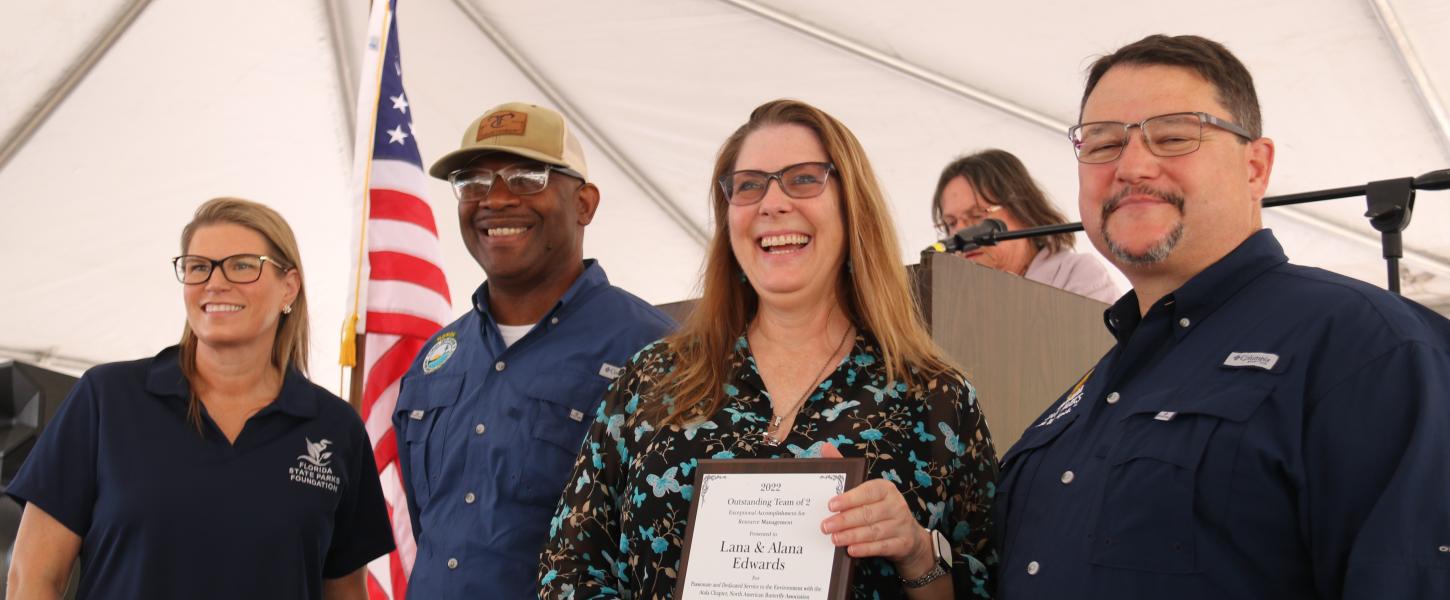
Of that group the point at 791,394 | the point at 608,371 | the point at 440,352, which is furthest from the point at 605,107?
the point at 791,394

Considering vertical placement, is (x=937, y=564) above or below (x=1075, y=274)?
below

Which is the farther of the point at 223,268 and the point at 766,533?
the point at 223,268

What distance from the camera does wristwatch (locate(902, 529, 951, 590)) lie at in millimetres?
1925

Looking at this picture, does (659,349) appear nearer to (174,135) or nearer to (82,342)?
(174,135)

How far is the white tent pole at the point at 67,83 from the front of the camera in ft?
21.7

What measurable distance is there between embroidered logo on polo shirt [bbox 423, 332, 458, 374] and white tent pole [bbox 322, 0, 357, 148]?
392 centimetres

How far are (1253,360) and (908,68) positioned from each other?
4466mm

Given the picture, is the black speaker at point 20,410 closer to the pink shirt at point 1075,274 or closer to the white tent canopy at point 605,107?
the white tent canopy at point 605,107

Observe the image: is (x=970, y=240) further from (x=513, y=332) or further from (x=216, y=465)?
(x=216, y=465)

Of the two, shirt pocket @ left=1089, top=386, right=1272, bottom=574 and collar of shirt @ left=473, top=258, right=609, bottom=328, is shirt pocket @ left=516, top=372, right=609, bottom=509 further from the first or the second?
shirt pocket @ left=1089, top=386, right=1272, bottom=574

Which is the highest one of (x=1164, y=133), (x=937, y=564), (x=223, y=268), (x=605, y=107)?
(x=605, y=107)

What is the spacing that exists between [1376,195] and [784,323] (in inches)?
40.6

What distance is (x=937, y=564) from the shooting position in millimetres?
1932

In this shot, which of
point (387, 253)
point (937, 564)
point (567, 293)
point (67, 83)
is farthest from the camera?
point (67, 83)
